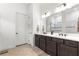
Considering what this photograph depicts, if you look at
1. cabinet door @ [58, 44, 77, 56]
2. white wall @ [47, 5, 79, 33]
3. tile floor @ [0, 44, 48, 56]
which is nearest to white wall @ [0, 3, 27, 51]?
tile floor @ [0, 44, 48, 56]

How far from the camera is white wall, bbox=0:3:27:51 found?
3.89m

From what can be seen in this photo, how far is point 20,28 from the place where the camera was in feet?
16.9

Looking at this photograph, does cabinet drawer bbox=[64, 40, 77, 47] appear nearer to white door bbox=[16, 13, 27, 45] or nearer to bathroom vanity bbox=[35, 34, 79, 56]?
bathroom vanity bbox=[35, 34, 79, 56]

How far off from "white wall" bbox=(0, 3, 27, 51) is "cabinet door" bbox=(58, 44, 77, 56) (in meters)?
2.34

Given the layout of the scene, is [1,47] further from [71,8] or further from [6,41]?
[71,8]

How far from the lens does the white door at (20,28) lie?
493 centimetres

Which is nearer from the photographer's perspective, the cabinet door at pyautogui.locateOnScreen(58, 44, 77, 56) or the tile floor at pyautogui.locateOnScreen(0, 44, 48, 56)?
the cabinet door at pyautogui.locateOnScreen(58, 44, 77, 56)

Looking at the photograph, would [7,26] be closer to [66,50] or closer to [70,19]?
[70,19]

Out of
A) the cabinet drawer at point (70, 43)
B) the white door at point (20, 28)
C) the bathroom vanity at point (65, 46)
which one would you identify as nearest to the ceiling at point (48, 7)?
the white door at point (20, 28)

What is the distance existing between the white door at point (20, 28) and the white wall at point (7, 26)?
0.47m

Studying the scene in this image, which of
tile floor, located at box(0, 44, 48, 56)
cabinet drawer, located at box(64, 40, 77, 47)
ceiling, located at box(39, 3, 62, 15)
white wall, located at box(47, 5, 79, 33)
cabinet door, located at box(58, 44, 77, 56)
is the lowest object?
tile floor, located at box(0, 44, 48, 56)

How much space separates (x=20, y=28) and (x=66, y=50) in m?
3.30

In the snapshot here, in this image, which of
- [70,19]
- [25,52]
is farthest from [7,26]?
[70,19]

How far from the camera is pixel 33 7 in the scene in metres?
4.95
